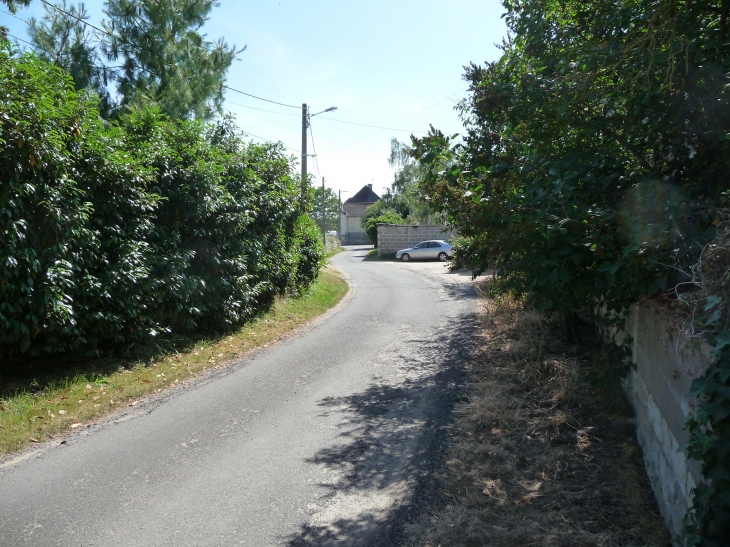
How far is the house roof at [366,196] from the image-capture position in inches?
3834

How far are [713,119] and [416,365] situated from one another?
16.9 ft

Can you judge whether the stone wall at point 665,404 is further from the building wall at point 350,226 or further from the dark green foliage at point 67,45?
the building wall at point 350,226

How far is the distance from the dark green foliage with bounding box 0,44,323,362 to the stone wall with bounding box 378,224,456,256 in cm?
2872

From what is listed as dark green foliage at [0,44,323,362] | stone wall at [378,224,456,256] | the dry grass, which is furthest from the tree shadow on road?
stone wall at [378,224,456,256]

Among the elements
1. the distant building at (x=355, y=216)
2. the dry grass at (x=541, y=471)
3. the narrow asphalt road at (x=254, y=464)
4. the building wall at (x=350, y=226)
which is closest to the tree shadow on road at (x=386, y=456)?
the narrow asphalt road at (x=254, y=464)

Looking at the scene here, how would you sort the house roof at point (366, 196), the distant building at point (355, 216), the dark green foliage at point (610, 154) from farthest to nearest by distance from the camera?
the house roof at point (366, 196)
the distant building at point (355, 216)
the dark green foliage at point (610, 154)

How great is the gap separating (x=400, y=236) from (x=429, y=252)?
5.04 metres

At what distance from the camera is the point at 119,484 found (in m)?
4.60

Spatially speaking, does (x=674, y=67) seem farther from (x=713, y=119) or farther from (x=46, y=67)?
(x=46, y=67)

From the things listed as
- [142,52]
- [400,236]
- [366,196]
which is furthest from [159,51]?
[366,196]

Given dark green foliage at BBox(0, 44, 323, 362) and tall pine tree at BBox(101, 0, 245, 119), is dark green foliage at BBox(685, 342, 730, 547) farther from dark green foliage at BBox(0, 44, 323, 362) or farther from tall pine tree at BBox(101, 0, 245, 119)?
tall pine tree at BBox(101, 0, 245, 119)

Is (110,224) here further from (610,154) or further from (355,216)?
(355,216)

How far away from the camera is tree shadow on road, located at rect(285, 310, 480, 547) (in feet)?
13.0

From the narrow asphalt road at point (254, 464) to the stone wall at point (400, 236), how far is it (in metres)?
31.8
